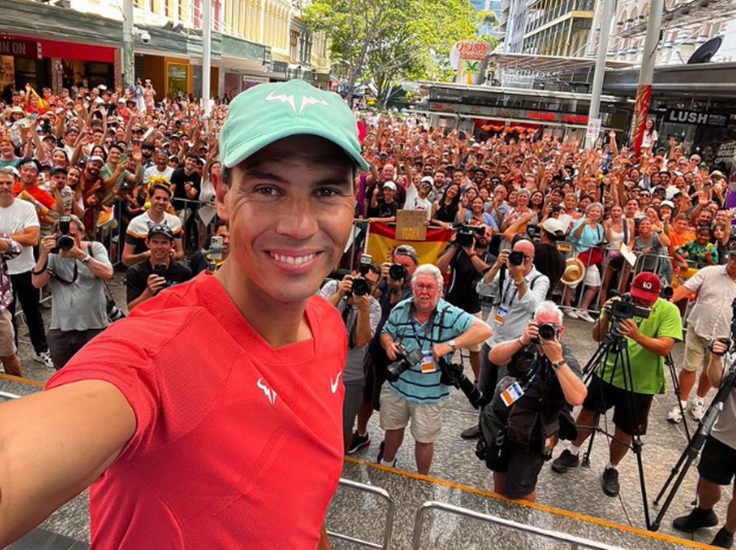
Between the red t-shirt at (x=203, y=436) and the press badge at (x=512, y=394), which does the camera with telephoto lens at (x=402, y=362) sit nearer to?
the press badge at (x=512, y=394)

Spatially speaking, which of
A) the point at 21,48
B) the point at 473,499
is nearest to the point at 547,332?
the point at 473,499

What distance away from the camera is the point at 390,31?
121 ft

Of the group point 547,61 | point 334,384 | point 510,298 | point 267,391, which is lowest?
point 510,298

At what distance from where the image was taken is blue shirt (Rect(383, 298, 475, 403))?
4.56m

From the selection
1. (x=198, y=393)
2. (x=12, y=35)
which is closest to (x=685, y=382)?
(x=198, y=393)

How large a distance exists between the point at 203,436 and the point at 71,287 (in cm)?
468

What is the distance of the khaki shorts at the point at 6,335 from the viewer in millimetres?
5195

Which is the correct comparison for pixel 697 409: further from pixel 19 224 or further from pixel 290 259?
pixel 19 224

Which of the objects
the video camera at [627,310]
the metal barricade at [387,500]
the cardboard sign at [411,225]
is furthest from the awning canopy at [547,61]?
the metal barricade at [387,500]

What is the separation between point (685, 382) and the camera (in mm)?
6375

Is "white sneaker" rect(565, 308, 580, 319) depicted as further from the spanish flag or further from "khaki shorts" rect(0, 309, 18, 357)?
"khaki shorts" rect(0, 309, 18, 357)

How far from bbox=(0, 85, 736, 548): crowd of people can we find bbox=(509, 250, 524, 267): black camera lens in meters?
0.02

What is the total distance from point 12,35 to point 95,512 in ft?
77.9

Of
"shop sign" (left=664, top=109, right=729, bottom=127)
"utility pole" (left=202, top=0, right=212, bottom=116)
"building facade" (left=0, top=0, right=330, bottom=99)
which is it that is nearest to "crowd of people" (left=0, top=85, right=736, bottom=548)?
"shop sign" (left=664, top=109, right=729, bottom=127)
